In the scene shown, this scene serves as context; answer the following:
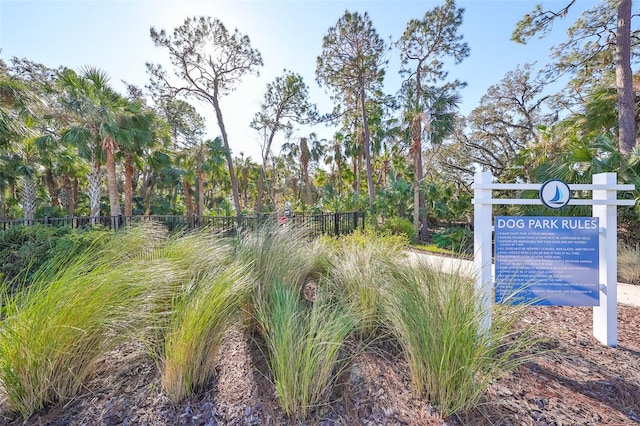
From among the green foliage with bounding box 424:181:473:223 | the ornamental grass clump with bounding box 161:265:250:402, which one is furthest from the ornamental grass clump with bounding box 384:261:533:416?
the green foliage with bounding box 424:181:473:223

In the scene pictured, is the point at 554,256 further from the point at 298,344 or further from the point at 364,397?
the point at 298,344

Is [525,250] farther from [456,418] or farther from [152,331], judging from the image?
[152,331]

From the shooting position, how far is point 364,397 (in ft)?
6.14

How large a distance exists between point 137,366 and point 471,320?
258 cm

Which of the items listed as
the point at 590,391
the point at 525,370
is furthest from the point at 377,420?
the point at 590,391

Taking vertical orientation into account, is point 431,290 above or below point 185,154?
below

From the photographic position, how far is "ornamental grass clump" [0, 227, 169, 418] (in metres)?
1.72

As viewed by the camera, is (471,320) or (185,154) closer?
(471,320)

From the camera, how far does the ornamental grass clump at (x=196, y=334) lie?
1841mm

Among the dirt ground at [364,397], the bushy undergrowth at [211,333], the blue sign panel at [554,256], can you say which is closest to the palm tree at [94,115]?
the bushy undergrowth at [211,333]

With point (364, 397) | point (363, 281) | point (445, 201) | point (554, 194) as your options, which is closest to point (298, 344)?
point (364, 397)

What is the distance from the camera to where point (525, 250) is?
9.07 feet

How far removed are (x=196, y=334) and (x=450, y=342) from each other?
172 cm

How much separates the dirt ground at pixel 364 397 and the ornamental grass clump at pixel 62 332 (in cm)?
14
